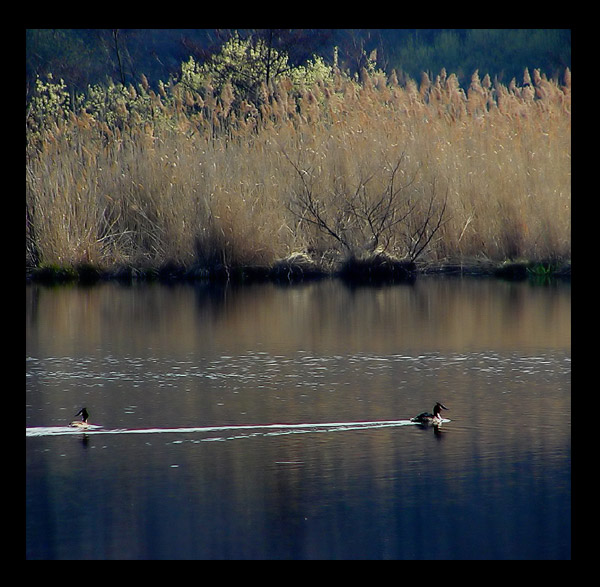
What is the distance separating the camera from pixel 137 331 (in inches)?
406

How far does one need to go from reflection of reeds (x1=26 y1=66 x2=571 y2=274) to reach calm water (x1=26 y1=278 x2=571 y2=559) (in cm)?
317

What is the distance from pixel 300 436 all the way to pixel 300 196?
8.44m

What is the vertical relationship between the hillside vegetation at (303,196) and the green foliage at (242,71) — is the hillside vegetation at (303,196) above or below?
below

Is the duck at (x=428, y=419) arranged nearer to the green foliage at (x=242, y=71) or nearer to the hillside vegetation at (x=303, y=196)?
the hillside vegetation at (x=303, y=196)

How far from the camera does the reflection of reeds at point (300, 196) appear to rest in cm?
1428

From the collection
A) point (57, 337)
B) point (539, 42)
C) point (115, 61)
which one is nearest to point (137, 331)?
point (57, 337)

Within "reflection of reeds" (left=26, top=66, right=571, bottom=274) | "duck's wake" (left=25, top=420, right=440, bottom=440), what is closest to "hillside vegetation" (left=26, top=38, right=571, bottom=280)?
"reflection of reeds" (left=26, top=66, right=571, bottom=274)

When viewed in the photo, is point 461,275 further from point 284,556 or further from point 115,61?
point 115,61

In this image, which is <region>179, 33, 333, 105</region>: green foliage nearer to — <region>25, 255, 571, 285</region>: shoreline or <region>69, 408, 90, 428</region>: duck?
<region>25, 255, 571, 285</region>: shoreline

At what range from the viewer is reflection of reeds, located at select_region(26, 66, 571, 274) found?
14281mm

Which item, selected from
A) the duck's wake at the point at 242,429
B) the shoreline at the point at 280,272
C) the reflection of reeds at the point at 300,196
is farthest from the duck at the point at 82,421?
the reflection of reeds at the point at 300,196

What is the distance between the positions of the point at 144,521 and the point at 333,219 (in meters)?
9.75

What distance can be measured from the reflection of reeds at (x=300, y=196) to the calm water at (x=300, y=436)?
3.17 metres
